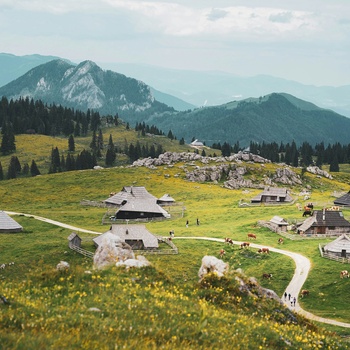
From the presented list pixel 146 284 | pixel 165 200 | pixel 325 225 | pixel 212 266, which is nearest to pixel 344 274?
pixel 325 225

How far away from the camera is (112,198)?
351 ft

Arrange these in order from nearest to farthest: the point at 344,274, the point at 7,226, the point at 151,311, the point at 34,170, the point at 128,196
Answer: the point at 151,311 < the point at 344,274 < the point at 7,226 < the point at 128,196 < the point at 34,170

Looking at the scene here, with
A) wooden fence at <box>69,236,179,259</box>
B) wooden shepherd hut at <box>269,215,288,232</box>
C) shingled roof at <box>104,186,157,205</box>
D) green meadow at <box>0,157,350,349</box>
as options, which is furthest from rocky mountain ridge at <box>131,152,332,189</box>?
green meadow at <box>0,157,350,349</box>

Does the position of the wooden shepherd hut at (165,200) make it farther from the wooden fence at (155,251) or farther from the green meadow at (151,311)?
the green meadow at (151,311)

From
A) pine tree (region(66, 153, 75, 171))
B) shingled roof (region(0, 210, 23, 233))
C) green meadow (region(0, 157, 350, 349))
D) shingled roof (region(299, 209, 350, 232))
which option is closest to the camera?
green meadow (region(0, 157, 350, 349))

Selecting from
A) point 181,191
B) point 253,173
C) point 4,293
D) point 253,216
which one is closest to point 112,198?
point 181,191

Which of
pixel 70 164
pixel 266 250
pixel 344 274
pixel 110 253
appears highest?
pixel 110 253

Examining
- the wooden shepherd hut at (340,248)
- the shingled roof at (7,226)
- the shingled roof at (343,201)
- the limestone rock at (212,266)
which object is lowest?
the shingled roof at (7,226)

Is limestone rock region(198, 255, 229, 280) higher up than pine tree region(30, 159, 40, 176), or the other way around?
limestone rock region(198, 255, 229, 280)

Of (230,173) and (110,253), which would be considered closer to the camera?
(110,253)

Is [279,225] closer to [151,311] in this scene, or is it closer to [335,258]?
[335,258]

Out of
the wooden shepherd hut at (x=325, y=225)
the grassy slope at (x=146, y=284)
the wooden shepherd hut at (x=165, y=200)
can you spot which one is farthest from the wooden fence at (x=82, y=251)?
the wooden shepherd hut at (x=165, y=200)

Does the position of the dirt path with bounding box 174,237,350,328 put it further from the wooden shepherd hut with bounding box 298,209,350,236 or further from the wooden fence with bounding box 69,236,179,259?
the wooden shepherd hut with bounding box 298,209,350,236

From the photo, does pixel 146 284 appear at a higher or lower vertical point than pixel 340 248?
higher
